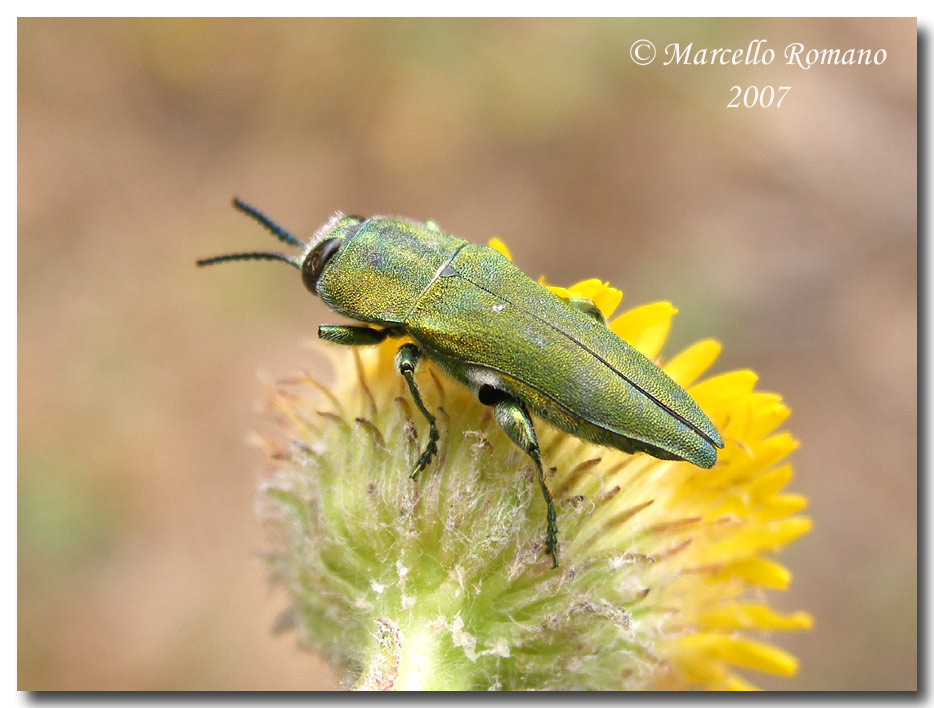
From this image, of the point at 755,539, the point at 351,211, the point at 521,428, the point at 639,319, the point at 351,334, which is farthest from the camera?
the point at 351,211

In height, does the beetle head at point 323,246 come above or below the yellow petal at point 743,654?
above

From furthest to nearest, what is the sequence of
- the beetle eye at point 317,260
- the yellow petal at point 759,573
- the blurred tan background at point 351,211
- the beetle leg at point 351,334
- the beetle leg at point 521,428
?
the blurred tan background at point 351,211 < the yellow petal at point 759,573 < the beetle eye at point 317,260 < the beetle leg at point 351,334 < the beetle leg at point 521,428

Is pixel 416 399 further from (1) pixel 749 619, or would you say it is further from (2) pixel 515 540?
(1) pixel 749 619

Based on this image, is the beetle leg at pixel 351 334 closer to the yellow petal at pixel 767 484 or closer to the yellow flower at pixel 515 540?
the yellow flower at pixel 515 540

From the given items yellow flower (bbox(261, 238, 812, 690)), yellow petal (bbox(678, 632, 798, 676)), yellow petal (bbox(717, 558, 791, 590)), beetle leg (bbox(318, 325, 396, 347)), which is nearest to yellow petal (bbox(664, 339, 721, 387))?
yellow flower (bbox(261, 238, 812, 690))

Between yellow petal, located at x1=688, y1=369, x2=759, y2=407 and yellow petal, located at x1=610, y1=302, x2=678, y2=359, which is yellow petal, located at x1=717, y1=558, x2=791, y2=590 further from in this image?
yellow petal, located at x1=610, y1=302, x2=678, y2=359

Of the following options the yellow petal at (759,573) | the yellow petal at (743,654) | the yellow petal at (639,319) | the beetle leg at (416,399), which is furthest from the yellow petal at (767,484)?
the beetle leg at (416,399)

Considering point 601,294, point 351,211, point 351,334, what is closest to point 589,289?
point 601,294
